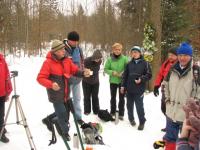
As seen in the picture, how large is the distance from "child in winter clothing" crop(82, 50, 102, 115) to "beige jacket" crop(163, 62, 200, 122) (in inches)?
124

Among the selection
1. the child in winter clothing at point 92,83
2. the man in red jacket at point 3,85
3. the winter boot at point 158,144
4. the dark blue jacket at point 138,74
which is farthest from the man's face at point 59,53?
the winter boot at point 158,144

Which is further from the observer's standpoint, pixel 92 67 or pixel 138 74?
pixel 92 67

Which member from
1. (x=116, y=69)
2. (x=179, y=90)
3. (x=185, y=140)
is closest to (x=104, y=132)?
(x=116, y=69)

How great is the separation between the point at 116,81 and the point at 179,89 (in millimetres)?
3285

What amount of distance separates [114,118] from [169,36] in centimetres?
1112

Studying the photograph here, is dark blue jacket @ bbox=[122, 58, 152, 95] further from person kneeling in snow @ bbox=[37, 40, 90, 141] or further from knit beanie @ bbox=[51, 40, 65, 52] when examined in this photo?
knit beanie @ bbox=[51, 40, 65, 52]

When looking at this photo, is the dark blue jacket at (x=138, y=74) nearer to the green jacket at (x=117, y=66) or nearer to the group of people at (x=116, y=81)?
the group of people at (x=116, y=81)

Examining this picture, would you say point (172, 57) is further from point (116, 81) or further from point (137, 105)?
point (116, 81)

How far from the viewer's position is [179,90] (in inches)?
217

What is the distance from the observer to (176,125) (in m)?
5.67

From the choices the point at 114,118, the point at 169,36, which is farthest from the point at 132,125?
the point at 169,36

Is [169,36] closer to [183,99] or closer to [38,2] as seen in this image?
[183,99]

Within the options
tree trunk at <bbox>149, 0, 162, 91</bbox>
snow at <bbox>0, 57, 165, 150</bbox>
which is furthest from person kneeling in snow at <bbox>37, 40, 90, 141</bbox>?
tree trunk at <bbox>149, 0, 162, 91</bbox>

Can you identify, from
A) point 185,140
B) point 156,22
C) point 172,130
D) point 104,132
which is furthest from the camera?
point 156,22
